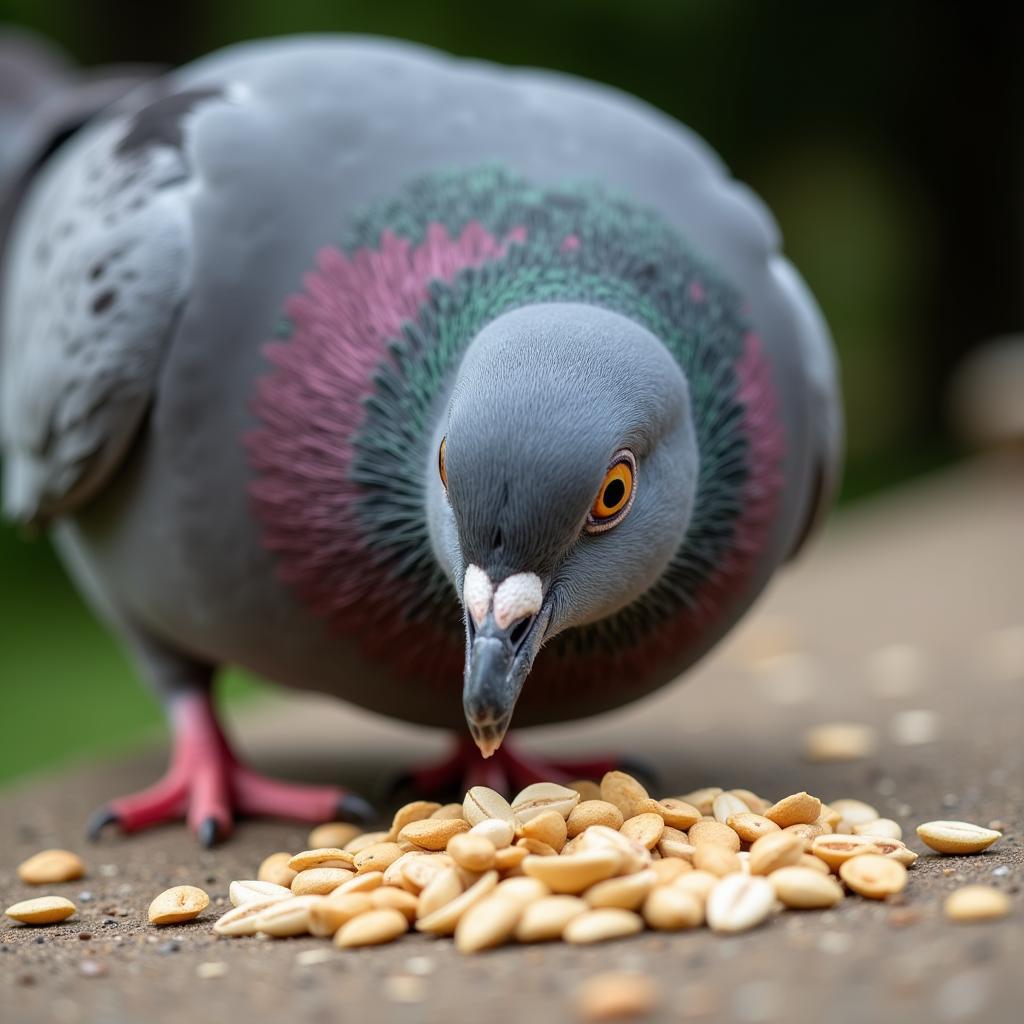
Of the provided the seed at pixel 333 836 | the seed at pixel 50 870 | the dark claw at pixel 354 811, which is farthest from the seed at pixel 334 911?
the dark claw at pixel 354 811

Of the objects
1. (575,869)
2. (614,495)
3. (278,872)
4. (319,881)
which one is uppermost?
(614,495)

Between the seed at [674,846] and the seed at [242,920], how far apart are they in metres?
0.84

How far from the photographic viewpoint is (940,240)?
21016 mm

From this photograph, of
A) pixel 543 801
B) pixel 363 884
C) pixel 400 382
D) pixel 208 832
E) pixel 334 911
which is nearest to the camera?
pixel 334 911

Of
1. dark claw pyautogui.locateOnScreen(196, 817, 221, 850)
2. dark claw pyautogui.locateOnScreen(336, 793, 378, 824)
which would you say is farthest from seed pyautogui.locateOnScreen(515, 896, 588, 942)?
dark claw pyautogui.locateOnScreen(196, 817, 221, 850)

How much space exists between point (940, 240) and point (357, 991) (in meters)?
19.7

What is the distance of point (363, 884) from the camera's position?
3303mm

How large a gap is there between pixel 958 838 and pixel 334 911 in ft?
4.59

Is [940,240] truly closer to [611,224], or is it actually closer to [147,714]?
[147,714]

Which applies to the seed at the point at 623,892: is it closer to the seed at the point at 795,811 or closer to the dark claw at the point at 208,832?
the seed at the point at 795,811

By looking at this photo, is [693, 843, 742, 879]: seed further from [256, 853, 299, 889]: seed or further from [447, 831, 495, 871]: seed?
[256, 853, 299, 889]: seed

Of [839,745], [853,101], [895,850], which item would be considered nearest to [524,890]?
[895,850]

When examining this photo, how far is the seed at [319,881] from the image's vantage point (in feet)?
11.3

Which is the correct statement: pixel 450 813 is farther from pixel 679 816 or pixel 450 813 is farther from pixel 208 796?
pixel 208 796
